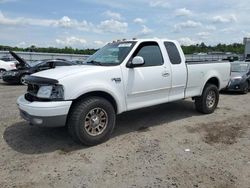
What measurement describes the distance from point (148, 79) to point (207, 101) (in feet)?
8.20

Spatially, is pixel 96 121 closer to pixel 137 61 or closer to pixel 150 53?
pixel 137 61

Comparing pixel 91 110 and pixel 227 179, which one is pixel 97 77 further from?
pixel 227 179

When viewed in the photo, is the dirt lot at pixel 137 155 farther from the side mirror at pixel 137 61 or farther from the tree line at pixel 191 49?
the tree line at pixel 191 49

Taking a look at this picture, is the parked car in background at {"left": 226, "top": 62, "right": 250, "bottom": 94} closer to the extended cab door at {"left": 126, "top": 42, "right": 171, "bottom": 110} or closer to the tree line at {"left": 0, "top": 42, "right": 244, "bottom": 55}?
the extended cab door at {"left": 126, "top": 42, "right": 171, "bottom": 110}

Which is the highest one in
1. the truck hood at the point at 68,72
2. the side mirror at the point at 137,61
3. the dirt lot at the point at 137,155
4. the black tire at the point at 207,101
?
the side mirror at the point at 137,61

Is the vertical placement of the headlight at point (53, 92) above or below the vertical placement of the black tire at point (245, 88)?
above

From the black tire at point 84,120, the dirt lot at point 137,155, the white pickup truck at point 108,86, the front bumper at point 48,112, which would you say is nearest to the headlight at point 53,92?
the white pickup truck at point 108,86

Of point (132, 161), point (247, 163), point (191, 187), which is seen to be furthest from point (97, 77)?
point (247, 163)

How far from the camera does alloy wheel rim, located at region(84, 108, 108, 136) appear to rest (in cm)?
529

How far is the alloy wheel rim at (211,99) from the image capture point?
7.90 metres

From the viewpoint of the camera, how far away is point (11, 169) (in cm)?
441

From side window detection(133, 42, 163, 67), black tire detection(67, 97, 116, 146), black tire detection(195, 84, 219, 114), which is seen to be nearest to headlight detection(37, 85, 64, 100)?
black tire detection(67, 97, 116, 146)

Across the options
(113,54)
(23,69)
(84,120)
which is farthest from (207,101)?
(23,69)

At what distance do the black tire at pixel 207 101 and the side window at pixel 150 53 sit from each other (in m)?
1.91
